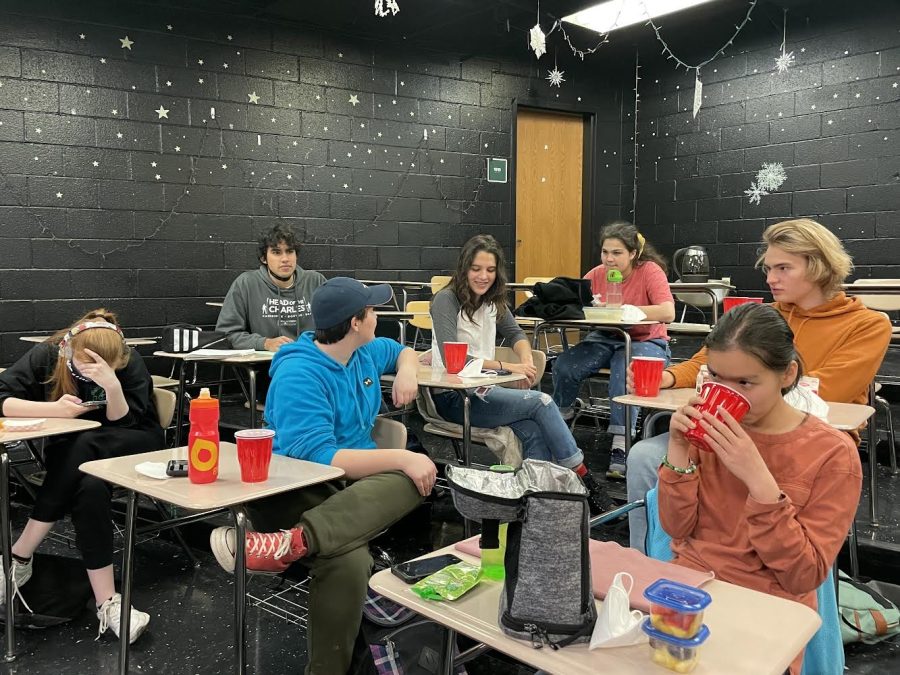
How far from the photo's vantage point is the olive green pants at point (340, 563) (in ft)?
5.65

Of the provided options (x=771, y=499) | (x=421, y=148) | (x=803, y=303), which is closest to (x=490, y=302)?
(x=803, y=303)

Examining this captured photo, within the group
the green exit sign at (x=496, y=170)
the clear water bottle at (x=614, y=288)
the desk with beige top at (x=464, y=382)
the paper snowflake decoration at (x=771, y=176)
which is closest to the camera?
the desk with beige top at (x=464, y=382)

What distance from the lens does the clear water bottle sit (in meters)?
3.87

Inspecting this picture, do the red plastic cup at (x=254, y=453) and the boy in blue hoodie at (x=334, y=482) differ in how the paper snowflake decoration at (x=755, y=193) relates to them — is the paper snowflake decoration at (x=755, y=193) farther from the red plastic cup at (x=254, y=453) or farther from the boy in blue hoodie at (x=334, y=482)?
the red plastic cup at (x=254, y=453)

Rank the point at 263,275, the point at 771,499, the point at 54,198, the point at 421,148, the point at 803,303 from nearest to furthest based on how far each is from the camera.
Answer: the point at 771,499, the point at 803,303, the point at 263,275, the point at 54,198, the point at 421,148

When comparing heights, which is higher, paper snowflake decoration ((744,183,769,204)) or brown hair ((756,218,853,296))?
paper snowflake decoration ((744,183,769,204))

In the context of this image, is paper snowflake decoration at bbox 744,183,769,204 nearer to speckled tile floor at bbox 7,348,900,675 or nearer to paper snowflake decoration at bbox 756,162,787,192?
paper snowflake decoration at bbox 756,162,787,192

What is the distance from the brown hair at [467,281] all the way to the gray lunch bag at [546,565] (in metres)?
2.56

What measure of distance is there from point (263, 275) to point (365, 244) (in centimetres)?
221

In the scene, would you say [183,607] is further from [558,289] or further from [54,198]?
[54,198]

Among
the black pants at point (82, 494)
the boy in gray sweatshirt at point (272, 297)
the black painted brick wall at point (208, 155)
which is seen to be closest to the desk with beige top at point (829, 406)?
the black pants at point (82, 494)

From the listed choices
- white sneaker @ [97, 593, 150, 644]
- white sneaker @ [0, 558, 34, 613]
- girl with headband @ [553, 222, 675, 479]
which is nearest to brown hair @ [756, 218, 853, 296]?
girl with headband @ [553, 222, 675, 479]

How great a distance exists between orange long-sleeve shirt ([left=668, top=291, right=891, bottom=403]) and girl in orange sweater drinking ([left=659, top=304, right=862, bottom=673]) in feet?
3.25

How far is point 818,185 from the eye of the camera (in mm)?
6664
